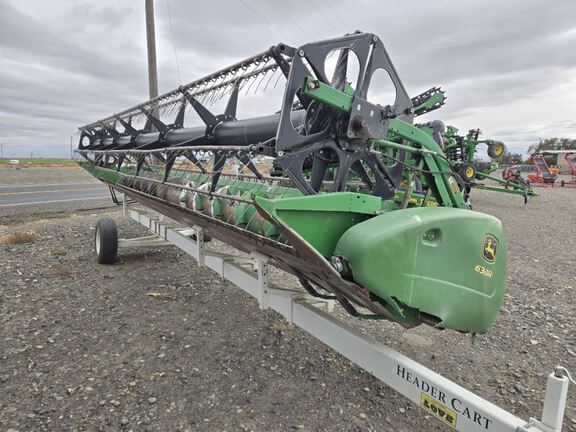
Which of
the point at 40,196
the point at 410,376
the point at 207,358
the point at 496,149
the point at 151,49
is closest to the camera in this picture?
the point at 410,376

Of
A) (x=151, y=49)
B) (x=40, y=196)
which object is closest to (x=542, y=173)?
(x=151, y=49)

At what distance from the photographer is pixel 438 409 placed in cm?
194

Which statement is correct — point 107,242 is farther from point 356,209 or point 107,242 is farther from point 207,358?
point 356,209

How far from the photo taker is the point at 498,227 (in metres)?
2.29

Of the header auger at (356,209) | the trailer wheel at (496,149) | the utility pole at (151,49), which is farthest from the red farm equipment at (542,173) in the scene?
the header auger at (356,209)

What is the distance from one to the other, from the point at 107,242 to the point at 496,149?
1092 centimetres

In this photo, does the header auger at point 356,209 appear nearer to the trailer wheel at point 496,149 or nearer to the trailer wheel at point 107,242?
the trailer wheel at point 107,242

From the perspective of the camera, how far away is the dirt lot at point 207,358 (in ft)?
9.77

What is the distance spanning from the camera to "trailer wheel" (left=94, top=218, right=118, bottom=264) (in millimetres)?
6348

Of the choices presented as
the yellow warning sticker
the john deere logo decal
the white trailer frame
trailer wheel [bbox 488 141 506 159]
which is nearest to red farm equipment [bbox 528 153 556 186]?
trailer wheel [bbox 488 141 506 159]

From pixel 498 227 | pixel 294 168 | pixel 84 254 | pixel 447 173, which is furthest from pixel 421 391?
pixel 84 254

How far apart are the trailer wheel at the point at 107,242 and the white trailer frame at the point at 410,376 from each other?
3.56 metres

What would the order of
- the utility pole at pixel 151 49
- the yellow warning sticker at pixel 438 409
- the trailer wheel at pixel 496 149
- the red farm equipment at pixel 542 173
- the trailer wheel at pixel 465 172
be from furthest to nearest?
1. the red farm equipment at pixel 542 173
2. the utility pole at pixel 151 49
3. the trailer wheel at pixel 496 149
4. the trailer wheel at pixel 465 172
5. the yellow warning sticker at pixel 438 409

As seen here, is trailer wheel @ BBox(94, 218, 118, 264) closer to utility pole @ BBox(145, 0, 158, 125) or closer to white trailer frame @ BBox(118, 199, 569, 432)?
white trailer frame @ BBox(118, 199, 569, 432)
